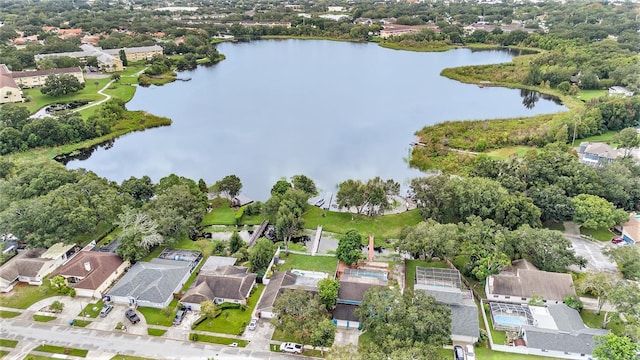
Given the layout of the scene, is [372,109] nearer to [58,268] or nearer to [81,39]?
[58,268]

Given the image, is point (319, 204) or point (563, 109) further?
point (563, 109)

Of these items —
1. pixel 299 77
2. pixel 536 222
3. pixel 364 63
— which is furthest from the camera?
pixel 364 63

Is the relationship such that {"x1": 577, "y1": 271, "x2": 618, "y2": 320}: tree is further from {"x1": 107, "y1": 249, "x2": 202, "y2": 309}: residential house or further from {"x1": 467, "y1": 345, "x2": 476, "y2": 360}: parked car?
{"x1": 107, "y1": 249, "x2": 202, "y2": 309}: residential house

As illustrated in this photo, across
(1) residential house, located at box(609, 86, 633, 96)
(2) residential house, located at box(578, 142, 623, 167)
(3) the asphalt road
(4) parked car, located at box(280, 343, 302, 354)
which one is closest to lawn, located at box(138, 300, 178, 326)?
(3) the asphalt road

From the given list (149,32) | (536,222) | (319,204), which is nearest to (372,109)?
(319,204)

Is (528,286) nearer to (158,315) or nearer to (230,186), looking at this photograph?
(158,315)

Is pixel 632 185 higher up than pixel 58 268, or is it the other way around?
pixel 632 185

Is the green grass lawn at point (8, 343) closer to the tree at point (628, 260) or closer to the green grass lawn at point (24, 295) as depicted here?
the green grass lawn at point (24, 295)
